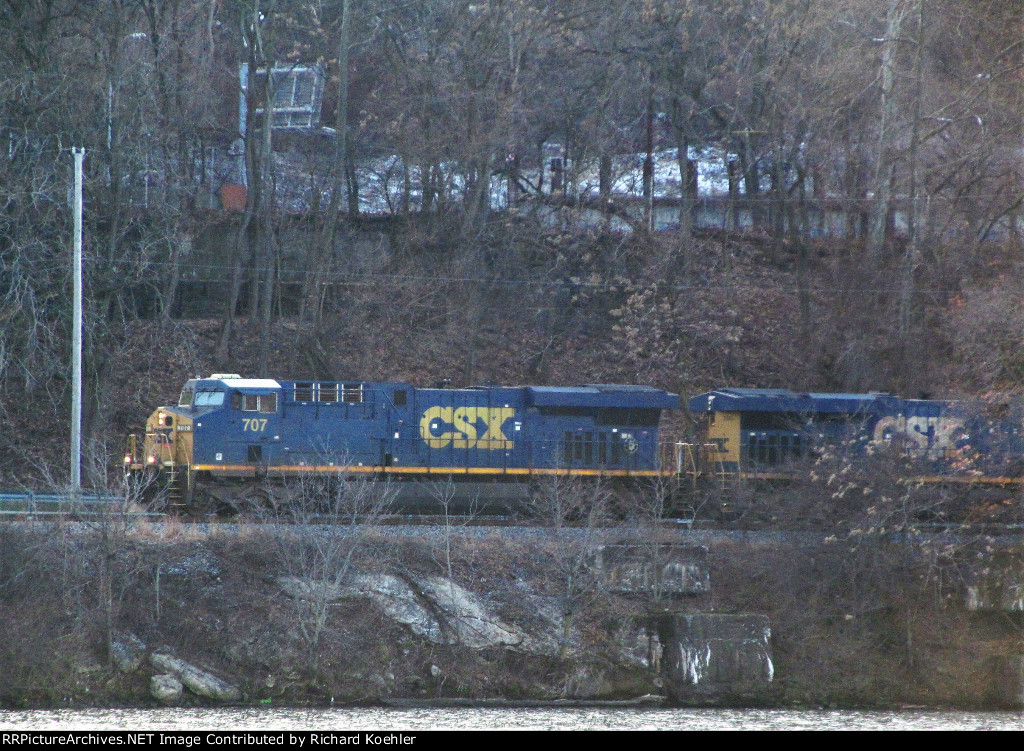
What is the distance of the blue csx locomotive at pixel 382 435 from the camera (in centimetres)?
2288

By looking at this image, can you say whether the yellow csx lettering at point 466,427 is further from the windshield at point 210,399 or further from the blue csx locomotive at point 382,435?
the windshield at point 210,399

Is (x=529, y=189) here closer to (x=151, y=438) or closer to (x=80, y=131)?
(x=80, y=131)

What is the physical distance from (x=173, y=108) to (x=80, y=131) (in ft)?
17.7

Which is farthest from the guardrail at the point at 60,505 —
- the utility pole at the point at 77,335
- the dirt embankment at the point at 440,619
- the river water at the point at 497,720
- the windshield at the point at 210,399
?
the river water at the point at 497,720

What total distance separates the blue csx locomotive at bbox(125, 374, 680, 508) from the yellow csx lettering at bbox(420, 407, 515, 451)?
2 cm

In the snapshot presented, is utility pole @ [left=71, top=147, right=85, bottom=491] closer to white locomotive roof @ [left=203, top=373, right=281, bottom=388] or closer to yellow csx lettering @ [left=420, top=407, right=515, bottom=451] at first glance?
white locomotive roof @ [left=203, top=373, right=281, bottom=388]

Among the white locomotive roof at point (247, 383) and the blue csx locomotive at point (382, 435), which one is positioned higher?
the white locomotive roof at point (247, 383)

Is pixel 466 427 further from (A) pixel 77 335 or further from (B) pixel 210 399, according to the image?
(A) pixel 77 335

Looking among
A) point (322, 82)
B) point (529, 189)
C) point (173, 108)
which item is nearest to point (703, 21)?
point (529, 189)

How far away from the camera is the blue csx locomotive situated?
2288 cm

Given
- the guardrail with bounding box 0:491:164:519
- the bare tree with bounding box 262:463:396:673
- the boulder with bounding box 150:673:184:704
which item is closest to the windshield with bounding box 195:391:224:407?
the bare tree with bounding box 262:463:396:673

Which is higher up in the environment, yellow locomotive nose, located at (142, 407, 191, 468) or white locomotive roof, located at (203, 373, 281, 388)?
white locomotive roof, located at (203, 373, 281, 388)

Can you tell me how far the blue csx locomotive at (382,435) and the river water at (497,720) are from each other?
222 inches
